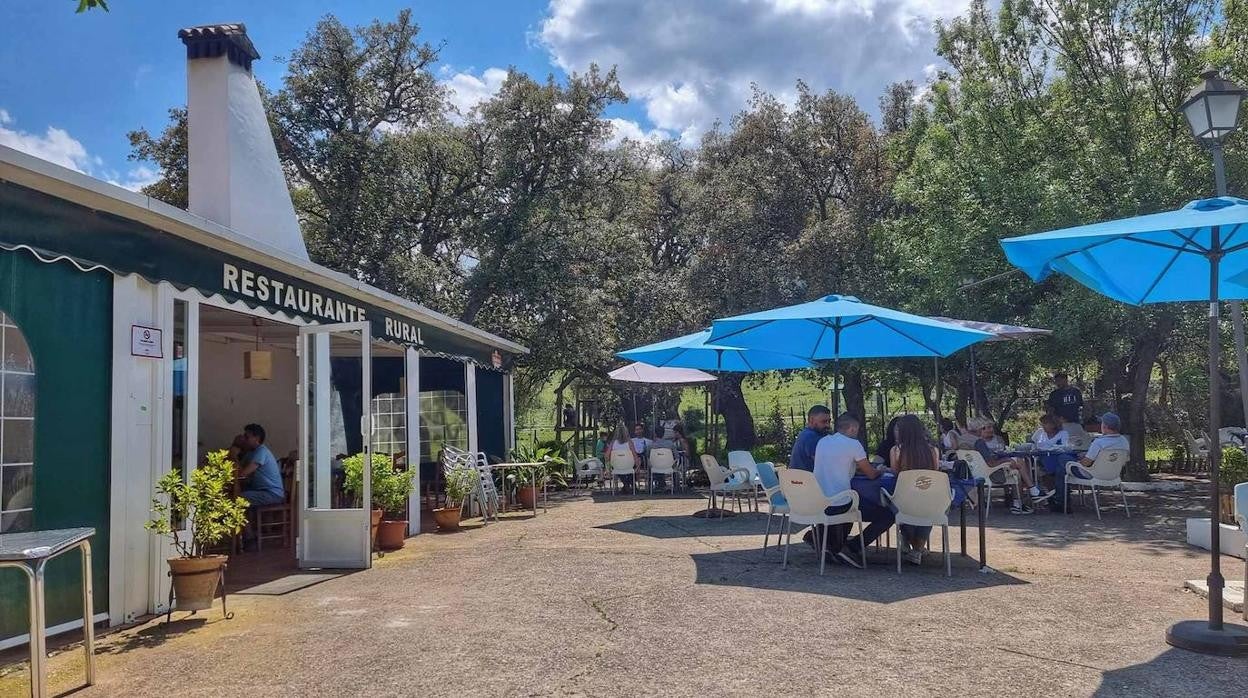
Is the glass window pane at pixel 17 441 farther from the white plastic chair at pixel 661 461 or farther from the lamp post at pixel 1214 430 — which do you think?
the white plastic chair at pixel 661 461

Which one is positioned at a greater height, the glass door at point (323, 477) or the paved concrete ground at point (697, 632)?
the glass door at point (323, 477)

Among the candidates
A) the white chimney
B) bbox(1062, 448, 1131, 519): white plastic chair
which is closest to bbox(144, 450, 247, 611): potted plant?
the white chimney

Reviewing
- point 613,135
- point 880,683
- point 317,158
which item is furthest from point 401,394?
point 880,683

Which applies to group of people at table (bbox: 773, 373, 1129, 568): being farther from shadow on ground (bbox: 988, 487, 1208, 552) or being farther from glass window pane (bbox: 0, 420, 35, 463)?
glass window pane (bbox: 0, 420, 35, 463)

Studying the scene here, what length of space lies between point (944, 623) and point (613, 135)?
14.2 meters

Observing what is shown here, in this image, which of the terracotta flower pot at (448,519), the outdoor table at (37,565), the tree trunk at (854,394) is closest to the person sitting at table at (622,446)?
the terracotta flower pot at (448,519)

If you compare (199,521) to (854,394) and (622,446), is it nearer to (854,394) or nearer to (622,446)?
(622,446)

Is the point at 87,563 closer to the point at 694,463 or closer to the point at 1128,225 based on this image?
the point at 1128,225

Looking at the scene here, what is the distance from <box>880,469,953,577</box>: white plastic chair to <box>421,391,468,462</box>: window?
Answer: 7.41 m

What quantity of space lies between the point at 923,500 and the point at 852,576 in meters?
0.75

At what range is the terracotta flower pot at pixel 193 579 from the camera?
17.4 ft

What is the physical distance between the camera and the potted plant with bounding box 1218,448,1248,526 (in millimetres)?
6918

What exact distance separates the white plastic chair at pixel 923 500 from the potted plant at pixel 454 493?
505 centimetres

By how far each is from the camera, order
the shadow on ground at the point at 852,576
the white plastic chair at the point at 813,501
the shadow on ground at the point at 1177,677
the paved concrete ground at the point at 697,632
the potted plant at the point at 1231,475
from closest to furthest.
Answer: the shadow on ground at the point at 1177,677 → the paved concrete ground at the point at 697,632 → the shadow on ground at the point at 852,576 → the white plastic chair at the point at 813,501 → the potted plant at the point at 1231,475
